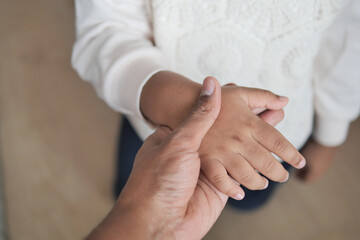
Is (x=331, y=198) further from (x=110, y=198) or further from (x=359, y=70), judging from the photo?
(x=110, y=198)

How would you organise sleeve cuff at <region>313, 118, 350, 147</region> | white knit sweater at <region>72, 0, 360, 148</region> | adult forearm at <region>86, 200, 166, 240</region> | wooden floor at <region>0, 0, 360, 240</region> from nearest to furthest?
adult forearm at <region>86, 200, 166, 240</region> < white knit sweater at <region>72, 0, 360, 148</region> < sleeve cuff at <region>313, 118, 350, 147</region> < wooden floor at <region>0, 0, 360, 240</region>

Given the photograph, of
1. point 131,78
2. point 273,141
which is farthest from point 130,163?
point 273,141

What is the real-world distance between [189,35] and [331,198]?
2.31ft

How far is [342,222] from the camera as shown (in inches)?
36.1

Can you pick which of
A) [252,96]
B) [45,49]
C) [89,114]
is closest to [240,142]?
[252,96]

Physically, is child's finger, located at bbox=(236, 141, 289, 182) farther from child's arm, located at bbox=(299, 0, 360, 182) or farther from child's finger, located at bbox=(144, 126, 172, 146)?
child's arm, located at bbox=(299, 0, 360, 182)

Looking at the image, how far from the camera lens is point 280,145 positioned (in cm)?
39

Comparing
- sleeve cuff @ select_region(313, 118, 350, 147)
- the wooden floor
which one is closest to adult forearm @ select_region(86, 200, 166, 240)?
sleeve cuff @ select_region(313, 118, 350, 147)

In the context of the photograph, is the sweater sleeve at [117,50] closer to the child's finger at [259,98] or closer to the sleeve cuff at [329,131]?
→ the child's finger at [259,98]

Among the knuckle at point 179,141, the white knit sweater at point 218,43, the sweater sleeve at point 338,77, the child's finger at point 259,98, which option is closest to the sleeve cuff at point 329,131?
the sweater sleeve at point 338,77

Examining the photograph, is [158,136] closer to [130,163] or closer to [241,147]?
[241,147]

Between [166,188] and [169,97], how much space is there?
4.6 inches

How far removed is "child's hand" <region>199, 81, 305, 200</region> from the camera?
388mm

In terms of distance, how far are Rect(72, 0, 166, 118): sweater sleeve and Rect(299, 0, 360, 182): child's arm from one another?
0.27 meters
